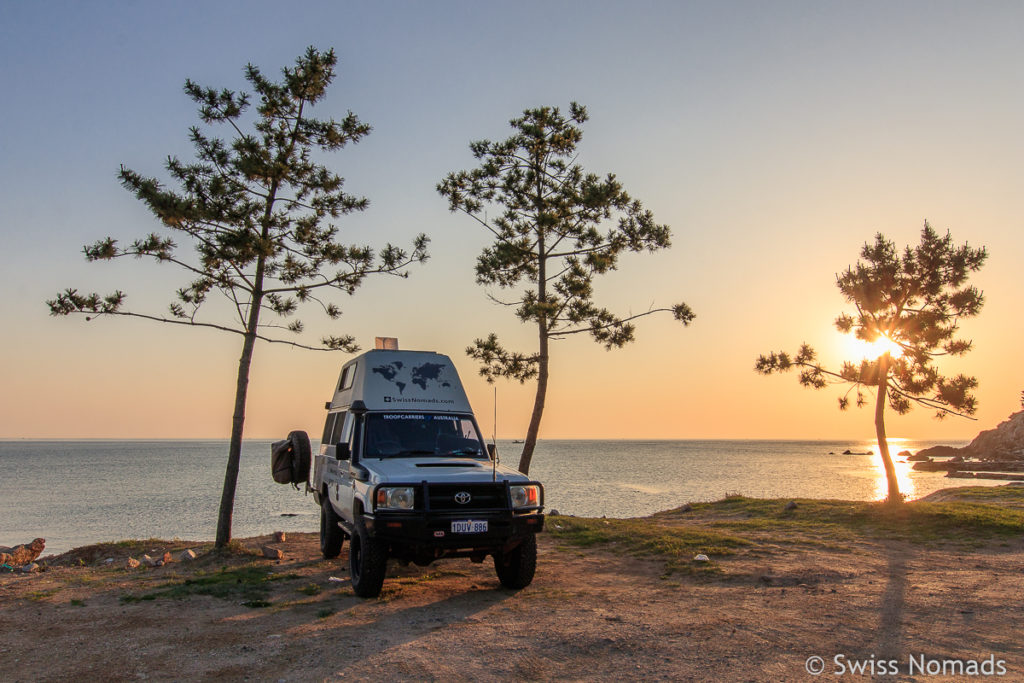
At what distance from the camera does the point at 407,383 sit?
11.6m

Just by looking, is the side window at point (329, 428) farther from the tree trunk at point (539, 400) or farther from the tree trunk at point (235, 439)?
the tree trunk at point (539, 400)

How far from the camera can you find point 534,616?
8.37 meters

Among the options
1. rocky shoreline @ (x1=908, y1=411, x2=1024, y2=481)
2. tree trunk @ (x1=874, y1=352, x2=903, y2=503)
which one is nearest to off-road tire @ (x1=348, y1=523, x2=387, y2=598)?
tree trunk @ (x1=874, y1=352, x2=903, y2=503)

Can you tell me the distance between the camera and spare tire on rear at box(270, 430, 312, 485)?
12.8 metres

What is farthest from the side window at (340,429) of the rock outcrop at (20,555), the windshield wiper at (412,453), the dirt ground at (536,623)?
the rock outcrop at (20,555)

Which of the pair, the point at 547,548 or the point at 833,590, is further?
the point at 547,548

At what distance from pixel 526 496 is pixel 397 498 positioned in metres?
1.82

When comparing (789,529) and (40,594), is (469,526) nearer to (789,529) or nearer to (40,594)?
(40,594)

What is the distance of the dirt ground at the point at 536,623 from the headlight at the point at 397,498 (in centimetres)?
130

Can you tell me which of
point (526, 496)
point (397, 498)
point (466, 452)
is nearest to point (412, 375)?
point (466, 452)

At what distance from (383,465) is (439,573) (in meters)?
2.68

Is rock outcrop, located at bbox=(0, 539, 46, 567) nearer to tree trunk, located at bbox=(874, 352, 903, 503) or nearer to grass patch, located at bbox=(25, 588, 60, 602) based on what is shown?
grass patch, located at bbox=(25, 588, 60, 602)

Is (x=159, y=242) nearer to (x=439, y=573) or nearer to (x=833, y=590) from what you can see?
(x=439, y=573)

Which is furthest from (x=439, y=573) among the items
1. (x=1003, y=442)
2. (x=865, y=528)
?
(x=1003, y=442)
